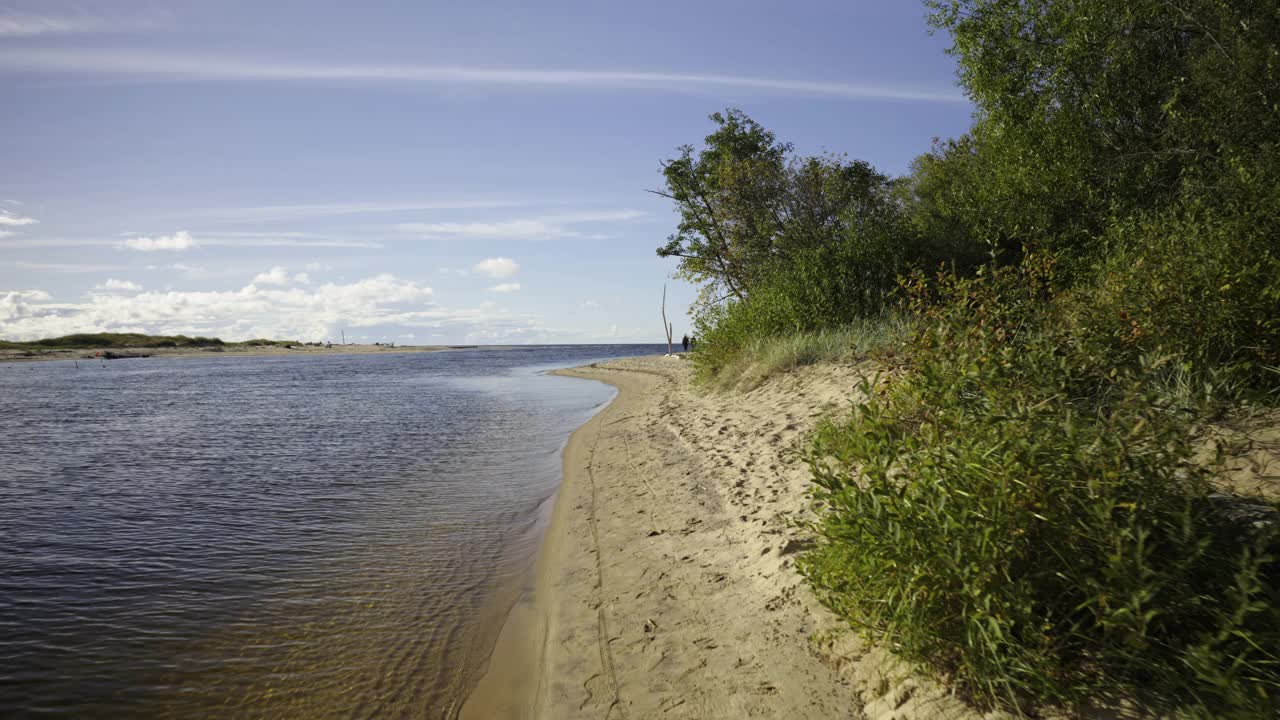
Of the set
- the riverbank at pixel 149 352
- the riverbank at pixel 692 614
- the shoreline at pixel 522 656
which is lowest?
the shoreline at pixel 522 656

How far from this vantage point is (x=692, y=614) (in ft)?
18.1

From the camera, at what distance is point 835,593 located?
4453 millimetres

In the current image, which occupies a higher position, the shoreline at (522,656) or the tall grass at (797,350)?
the tall grass at (797,350)

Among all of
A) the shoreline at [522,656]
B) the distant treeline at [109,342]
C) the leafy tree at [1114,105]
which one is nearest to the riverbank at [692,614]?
the shoreline at [522,656]

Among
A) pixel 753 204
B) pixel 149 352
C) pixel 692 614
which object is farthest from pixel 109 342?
pixel 692 614

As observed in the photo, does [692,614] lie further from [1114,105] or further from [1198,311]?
[1114,105]

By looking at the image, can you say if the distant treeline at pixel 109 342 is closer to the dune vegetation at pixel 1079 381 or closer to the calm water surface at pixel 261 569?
the calm water surface at pixel 261 569

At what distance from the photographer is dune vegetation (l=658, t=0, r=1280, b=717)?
325 cm

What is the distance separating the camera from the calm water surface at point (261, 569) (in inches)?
202

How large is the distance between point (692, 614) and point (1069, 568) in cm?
309

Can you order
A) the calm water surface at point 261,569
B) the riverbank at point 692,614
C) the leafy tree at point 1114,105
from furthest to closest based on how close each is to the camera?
the leafy tree at point 1114,105, the calm water surface at point 261,569, the riverbank at point 692,614

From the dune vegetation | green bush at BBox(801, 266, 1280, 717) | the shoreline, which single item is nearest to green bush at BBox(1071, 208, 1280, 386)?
the dune vegetation

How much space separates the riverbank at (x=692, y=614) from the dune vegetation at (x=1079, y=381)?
469 mm

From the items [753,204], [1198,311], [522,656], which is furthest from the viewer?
[753,204]
